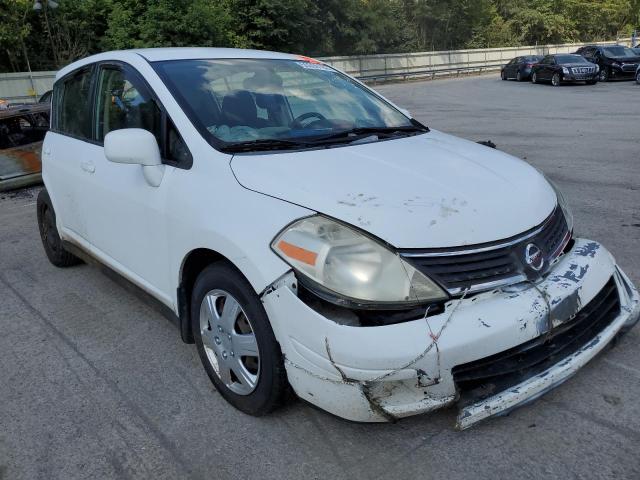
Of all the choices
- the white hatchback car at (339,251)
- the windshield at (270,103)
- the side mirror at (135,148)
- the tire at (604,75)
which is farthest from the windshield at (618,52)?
the side mirror at (135,148)

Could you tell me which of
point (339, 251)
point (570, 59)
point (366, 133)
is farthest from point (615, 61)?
point (339, 251)

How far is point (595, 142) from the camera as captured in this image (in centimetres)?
987

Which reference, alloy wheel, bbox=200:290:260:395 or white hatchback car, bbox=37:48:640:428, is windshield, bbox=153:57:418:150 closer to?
white hatchback car, bbox=37:48:640:428

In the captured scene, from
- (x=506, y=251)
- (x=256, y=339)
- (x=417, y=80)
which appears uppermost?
(x=506, y=251)

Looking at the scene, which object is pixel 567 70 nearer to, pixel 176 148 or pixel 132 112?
pixel 132 112

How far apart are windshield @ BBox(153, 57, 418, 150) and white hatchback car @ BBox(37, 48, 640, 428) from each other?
2 centimetres

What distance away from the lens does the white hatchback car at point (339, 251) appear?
2.24 meters

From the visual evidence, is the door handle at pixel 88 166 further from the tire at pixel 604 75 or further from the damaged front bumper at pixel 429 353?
the tire at pixel 604 75

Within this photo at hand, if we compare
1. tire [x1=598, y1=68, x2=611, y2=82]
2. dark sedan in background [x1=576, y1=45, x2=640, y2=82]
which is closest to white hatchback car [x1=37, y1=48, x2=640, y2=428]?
dark sedan in background [x1=576, y1=45, x2=640, y2=82]

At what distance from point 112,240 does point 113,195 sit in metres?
0.33

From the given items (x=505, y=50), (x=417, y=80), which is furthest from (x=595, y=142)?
(x=505, y=50)

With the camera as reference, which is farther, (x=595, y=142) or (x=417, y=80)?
(x=417, y=80)

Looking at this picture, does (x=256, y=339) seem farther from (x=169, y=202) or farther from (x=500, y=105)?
(x=500, y=105)

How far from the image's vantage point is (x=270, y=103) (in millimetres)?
3445
